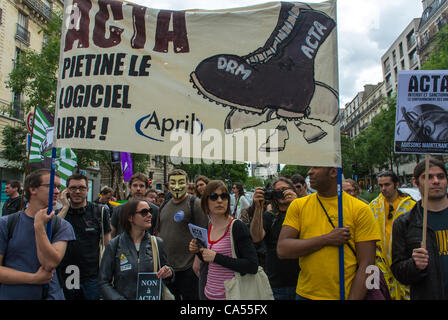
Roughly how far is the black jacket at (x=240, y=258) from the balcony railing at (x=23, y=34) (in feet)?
86.1

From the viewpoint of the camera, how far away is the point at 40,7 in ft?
82.4

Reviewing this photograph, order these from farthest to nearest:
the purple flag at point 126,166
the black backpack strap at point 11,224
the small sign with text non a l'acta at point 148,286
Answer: the purple flag at point 126,166, the small sign with text non a l'acta at point 148,286, the black backpack strap at point 11,224

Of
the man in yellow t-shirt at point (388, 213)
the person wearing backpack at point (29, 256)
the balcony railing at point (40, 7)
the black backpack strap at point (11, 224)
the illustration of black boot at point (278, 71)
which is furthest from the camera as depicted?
the balcony railing at point (40, 7)

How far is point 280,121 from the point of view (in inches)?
112

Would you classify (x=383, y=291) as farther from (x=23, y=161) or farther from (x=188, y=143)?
(x=23, y=161)

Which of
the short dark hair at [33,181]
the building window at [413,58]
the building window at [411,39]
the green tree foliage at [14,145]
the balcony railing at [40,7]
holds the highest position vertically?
the building window at [411,39]

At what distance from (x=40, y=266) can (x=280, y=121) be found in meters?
2.27

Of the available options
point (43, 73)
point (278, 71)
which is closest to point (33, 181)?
point (278, 71)

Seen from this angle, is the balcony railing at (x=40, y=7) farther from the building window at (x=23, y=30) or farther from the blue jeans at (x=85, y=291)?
the blue jeans at (x=85, y=291)

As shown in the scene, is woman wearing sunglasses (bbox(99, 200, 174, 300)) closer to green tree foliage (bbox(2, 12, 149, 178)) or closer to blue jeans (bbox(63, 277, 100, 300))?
blue jeans (bbox(63, 277, 100, 300))

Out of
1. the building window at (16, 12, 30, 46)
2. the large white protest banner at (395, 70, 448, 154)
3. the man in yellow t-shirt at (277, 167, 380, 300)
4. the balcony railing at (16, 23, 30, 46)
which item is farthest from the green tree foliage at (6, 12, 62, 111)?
the large white protest banner at (395, 70, 448, 154)

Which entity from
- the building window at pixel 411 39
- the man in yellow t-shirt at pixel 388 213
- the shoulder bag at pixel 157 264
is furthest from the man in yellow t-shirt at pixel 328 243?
the building window at pixel 411 39

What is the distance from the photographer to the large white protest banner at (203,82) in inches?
112
